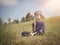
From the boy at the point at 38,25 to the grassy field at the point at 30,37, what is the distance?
48 millimetres

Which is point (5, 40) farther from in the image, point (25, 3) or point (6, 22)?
point (25, 3)

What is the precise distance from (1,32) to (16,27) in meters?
0.22

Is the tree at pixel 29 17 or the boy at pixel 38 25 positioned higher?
the tree at pixel 29 17

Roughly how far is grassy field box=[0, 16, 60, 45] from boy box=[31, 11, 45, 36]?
0.16ft

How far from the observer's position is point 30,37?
2.12m

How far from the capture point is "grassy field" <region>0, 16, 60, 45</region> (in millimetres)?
2084

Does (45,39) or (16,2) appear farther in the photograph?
(16,2)

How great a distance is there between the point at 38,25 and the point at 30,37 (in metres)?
0.18

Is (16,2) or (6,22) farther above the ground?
(16,2)

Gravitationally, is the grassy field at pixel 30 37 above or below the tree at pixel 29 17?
below

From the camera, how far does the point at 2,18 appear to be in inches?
89.4

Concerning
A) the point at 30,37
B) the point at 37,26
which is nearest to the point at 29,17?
the point at 37,26

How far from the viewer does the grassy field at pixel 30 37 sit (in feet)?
6.84

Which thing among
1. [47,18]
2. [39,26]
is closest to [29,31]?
[39,26]
